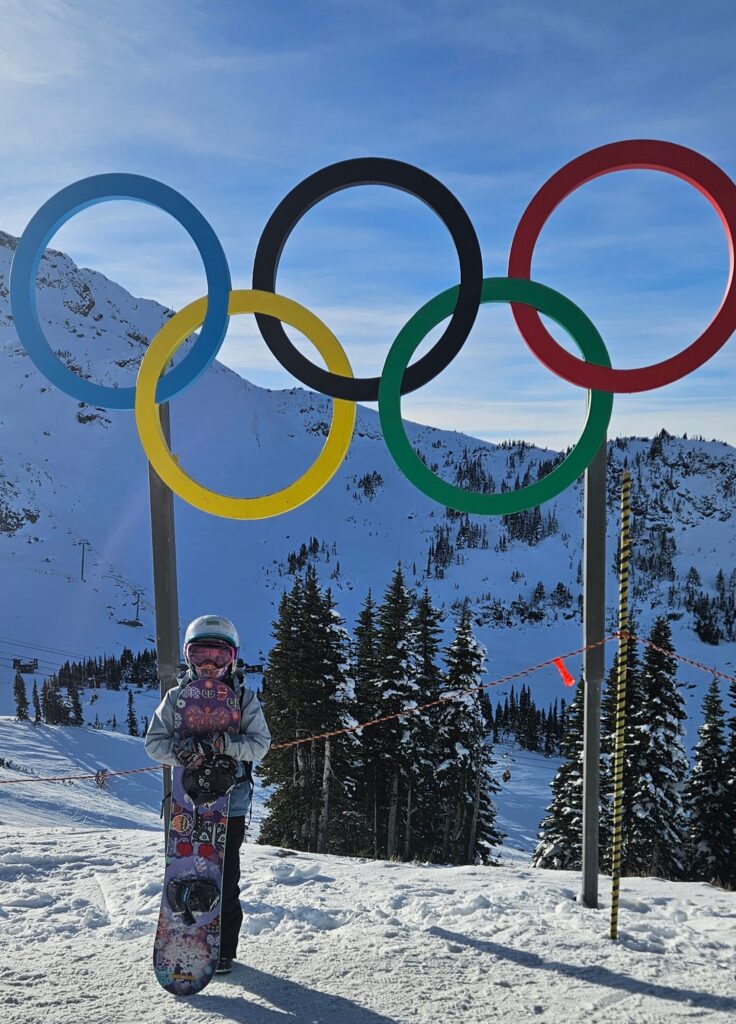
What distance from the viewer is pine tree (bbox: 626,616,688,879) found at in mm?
20859

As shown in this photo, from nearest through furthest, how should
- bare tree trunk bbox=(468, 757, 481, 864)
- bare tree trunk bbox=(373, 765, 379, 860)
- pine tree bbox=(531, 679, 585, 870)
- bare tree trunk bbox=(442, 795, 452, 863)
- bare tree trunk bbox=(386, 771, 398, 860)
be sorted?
pine tree bbox=(531, 679, 585, 870), bare tree trunk bbox=(373, 765, 379, 860), bare tree trunk bbox=(386, 771, 398, 860), bare tree trunk bbox=(442, 795, 452, 863), bare tree trunk bbox=(468, 757, 481, 864)

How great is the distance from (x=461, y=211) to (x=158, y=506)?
131 inches

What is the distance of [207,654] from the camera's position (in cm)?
509

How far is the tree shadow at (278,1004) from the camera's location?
4.45 meters

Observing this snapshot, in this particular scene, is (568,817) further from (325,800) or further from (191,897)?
(191,897)

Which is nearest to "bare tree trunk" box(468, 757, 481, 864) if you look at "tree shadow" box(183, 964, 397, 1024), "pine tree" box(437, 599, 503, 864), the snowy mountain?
"pine tree" box(437, 599, 503, 864)

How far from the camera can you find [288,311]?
19.9ft

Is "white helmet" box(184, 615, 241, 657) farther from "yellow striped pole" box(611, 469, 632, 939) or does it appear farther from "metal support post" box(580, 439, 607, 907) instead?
"metal support post" box(580, 439, 607, 907)

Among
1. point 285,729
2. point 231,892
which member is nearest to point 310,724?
point 285,729

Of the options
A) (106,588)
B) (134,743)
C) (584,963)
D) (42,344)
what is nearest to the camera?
(584,963)

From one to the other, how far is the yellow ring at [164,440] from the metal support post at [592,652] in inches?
79.9

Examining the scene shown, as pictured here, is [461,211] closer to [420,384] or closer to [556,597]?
[420,384]

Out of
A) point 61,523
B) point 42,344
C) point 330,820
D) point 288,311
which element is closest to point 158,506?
point 42,344

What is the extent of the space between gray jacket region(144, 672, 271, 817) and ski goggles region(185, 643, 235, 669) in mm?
136
